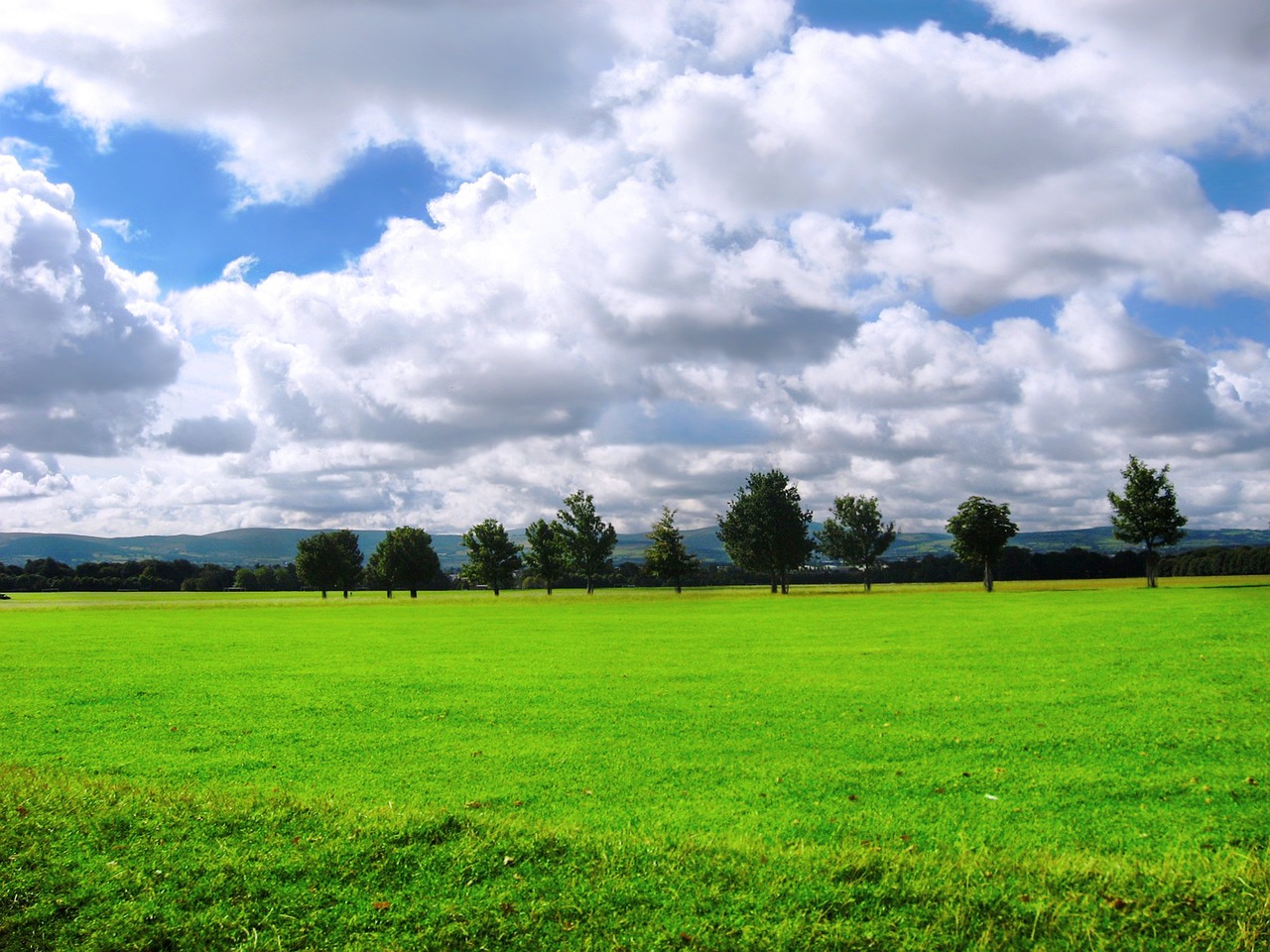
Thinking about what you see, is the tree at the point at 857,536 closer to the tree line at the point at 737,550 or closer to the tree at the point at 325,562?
the tree line at the point at 737,550

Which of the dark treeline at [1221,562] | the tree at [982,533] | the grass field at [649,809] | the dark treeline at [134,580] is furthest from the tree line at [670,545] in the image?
the grass field at [649,809]

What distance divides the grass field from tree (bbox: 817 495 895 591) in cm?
10549

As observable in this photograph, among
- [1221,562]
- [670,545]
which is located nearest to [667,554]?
[670,545]

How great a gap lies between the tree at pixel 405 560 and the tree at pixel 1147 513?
102 metres

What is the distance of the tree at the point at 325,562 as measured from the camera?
130125mm

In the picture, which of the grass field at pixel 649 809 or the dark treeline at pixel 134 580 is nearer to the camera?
the grass field at pixel 649 809

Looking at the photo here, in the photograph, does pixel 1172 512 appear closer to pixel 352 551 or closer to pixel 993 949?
pixel 993 949

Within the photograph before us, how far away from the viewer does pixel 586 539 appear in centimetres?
11819

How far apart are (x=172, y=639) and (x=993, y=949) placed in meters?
43.3

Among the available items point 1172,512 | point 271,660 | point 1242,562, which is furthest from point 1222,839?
point 1242,562

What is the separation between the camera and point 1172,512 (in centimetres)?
8338

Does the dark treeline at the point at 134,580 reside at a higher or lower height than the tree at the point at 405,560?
lower

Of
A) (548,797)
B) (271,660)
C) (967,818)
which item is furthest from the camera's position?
(271,660)

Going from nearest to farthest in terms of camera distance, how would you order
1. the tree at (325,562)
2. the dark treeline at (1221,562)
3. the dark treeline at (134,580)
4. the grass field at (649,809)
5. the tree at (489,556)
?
1. the grass field at (649,809)
2. the tree at (489,556)
3. the dark treeline at (1221,562)
4. the tree at (325,562)
5. the dark treeline at (134,580)
